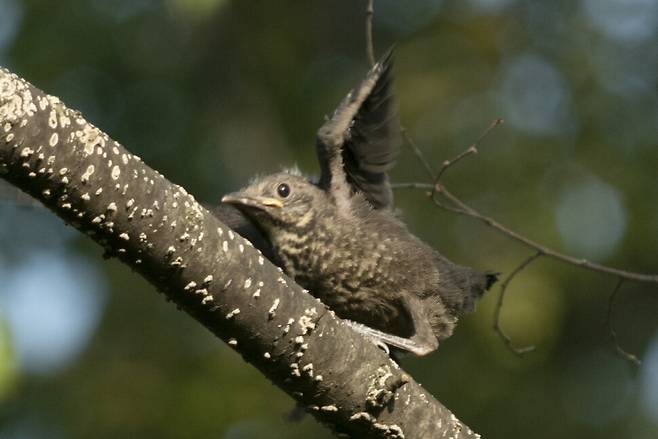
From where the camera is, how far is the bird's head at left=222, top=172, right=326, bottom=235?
15.2 feet

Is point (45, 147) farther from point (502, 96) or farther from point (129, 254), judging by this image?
point (502, 96)

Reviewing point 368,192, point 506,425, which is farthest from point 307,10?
point 368,192

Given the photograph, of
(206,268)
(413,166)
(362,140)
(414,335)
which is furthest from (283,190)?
(413,166)

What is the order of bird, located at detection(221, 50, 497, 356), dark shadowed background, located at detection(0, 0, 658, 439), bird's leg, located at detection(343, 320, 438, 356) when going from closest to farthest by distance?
bird's leg, located at detection(343, 320, 438, 356)
bird, located at detection(221, 50, 497, 356)
dark shadowed background, located at detection(0, 0, 658, 439)

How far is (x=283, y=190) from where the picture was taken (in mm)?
4750

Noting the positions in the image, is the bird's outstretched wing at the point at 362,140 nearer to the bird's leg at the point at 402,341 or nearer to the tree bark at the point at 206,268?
the bird's leg at the point at 402,341

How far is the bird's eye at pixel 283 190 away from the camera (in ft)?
15.5

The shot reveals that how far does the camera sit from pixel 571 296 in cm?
944

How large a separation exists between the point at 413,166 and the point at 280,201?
4.65m

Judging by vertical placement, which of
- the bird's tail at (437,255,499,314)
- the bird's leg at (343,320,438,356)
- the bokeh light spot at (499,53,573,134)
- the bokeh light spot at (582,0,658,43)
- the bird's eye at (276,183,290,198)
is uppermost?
the bokeh light spot at (582,0,658,43)

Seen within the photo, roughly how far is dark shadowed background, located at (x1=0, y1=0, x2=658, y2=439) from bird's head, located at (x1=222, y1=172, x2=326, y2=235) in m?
3.38

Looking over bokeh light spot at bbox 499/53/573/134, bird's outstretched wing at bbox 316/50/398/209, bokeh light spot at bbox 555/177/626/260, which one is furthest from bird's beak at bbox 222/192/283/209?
bokeh light spot at bbox 499/53/573/134

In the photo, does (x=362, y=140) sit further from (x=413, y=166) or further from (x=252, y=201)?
(x=413, y=166)

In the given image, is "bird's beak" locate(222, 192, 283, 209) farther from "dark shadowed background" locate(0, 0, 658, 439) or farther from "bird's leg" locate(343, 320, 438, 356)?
"dark shadowed background" locate(0, 0, 658, 439)
